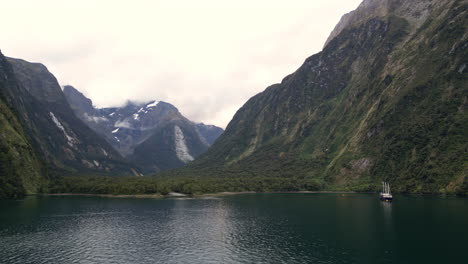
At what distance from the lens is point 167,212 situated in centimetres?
18325

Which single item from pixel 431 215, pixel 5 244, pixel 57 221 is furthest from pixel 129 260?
pixel 431 215

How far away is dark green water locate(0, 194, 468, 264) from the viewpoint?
297ft

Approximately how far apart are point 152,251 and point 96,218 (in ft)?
239

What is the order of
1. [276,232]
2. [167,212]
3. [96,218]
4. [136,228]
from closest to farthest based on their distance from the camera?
[276,232] → [136,228] → [96,218] → [167,212]

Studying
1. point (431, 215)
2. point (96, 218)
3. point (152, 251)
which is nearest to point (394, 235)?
point (431, 215)

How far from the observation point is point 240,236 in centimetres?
11931

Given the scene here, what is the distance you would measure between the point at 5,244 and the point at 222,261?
65487mm

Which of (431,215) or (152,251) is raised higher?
(431,215)

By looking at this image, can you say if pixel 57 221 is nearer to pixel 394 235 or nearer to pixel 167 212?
pixel 167 212

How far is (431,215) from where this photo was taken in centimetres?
14575

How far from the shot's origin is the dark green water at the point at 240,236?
90375 millimetres

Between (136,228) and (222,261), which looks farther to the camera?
(136,228)

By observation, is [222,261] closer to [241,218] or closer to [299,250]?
[299,250]

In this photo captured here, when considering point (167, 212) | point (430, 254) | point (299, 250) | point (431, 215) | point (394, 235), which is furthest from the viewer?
point (167, 212)
